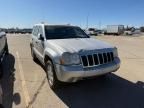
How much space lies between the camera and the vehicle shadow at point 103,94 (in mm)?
4688

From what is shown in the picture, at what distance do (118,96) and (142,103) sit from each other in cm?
64

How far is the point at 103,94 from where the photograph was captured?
208 inches

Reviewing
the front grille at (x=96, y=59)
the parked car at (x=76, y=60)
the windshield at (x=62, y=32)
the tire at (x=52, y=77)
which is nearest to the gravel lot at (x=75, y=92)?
the tire at (x=52, y=77)

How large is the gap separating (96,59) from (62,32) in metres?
2.24

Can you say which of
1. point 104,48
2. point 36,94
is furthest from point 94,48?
point 36,94

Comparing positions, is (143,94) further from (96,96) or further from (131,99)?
(96,96)

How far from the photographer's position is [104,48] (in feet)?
17.9

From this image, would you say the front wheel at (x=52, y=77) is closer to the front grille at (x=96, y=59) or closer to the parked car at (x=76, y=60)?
the parked car at (x=76, y=60)

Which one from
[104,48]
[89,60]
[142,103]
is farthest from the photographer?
[104,48]

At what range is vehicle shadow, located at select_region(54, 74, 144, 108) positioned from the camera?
185 inches

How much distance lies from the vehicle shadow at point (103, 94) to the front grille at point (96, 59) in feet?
2.68

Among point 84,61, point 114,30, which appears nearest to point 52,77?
point 84,61

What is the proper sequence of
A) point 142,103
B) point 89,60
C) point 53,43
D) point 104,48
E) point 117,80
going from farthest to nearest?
point 117,80
point 53,43
point 104,48
point 89,60
point 142,103

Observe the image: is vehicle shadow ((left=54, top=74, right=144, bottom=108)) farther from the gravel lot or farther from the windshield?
the windshield
